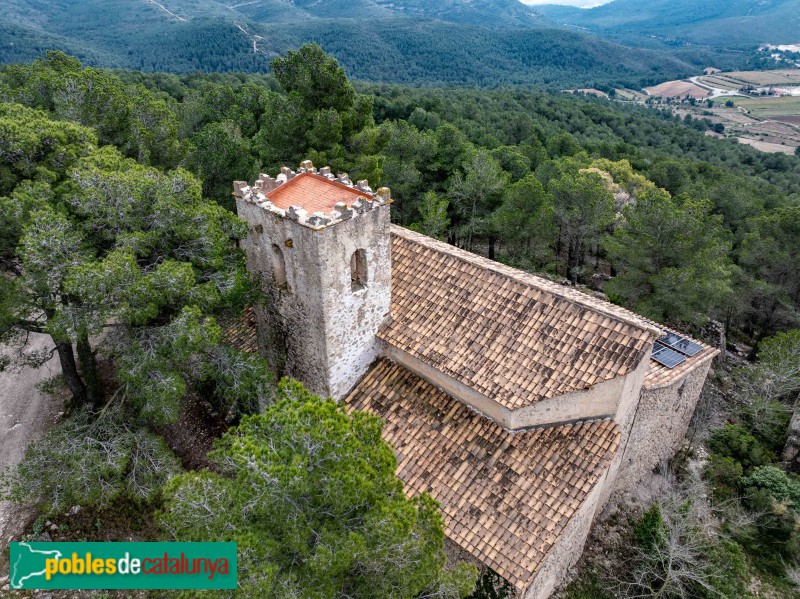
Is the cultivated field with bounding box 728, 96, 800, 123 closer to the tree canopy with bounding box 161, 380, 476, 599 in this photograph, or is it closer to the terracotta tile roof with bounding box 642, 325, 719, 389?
the terracotta tile roof with bounding box 642, 325, 719, 389

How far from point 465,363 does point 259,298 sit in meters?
6.76

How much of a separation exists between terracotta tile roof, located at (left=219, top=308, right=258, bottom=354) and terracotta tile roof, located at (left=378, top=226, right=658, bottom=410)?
17.7ft

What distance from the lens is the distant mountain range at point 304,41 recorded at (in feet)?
389

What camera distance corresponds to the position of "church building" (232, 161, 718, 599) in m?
12.4

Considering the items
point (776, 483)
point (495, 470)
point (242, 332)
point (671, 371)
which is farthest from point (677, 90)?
point (495, 470)

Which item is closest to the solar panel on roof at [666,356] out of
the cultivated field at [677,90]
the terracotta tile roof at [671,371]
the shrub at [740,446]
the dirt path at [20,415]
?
the terracotta tile roof at [671,371]

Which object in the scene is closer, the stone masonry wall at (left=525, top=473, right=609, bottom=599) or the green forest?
the green forest

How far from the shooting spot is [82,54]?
355 ft

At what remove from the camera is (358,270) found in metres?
14.6

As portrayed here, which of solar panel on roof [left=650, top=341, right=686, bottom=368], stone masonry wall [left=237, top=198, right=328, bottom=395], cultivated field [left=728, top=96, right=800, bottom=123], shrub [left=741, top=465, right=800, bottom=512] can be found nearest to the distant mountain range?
cultivated field [left=728, top=96, right=800, bottom=123]

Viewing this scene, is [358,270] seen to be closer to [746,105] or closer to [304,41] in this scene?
[304,41]

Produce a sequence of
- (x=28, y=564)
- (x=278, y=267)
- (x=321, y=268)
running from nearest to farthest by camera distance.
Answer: (x=28, y=564) < (x=321, y=268) < (x=278, y=267)

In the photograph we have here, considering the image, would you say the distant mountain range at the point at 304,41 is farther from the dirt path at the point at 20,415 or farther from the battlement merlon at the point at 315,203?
the battlement merlon at the point at 315,203

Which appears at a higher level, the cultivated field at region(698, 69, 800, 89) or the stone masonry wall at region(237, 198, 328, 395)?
the stone masonry wall at region(237, 198, 328, 395)
